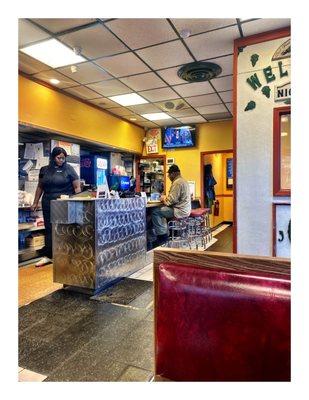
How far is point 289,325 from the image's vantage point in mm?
813

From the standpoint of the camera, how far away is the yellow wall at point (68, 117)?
4.74 m

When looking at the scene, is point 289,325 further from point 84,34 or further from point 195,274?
point 84,34

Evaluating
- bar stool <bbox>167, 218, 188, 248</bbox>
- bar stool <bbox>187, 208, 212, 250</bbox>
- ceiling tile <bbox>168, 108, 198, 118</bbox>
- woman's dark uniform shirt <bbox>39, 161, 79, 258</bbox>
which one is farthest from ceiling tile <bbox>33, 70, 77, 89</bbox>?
bar stool <bbox>187, 208, 212, 250</bbox>

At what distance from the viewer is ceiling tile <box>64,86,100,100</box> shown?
5.39 meters

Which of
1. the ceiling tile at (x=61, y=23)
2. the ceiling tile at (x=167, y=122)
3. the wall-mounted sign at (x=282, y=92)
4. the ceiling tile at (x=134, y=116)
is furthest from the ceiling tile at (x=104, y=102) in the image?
the wall-mounted sign at (x=282, y=92)

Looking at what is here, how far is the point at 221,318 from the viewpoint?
903mm

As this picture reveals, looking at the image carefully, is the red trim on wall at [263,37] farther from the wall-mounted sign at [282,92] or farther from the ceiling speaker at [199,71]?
the ceiling speaker at [199,71]

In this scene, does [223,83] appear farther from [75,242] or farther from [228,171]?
[228,171]

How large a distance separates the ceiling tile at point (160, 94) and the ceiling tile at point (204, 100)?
1.37 ft

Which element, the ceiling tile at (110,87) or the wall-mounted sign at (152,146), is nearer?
the ceiling tile at (110,87)

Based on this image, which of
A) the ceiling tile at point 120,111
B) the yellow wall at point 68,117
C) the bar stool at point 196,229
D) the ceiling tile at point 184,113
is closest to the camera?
the yellow wall at point 68,117

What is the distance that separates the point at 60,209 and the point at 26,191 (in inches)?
93.5
